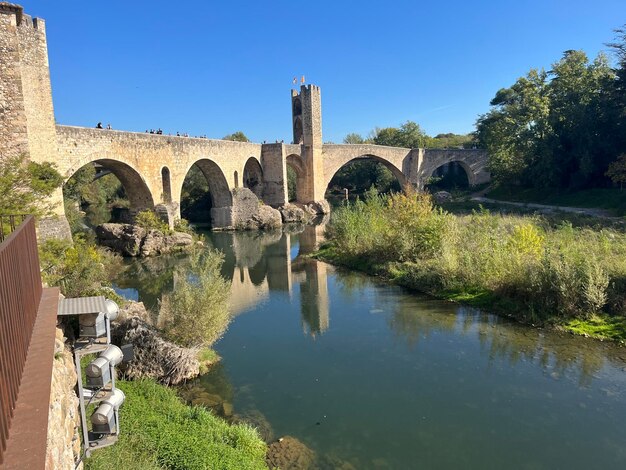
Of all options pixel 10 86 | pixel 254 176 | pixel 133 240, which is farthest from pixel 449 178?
pixel 10 86

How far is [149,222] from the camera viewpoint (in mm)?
20141

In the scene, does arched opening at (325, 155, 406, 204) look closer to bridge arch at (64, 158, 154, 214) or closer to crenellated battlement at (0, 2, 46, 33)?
bridge arch at (64, 158, 154, 214)

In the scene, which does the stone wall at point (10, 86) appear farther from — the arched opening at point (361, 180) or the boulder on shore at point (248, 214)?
the arched opening at point (361, 180)

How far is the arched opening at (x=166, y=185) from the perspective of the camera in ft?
71.0

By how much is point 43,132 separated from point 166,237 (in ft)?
25.7

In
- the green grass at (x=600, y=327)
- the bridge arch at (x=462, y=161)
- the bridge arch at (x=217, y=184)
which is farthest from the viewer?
the bridge arch at (x=462, y=161)

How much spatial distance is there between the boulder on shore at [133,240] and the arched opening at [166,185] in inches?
109

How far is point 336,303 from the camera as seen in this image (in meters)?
12.1

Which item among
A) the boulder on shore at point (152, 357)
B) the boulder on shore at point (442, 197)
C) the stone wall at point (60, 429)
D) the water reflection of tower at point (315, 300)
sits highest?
the boulder on shore at point (442, 197)

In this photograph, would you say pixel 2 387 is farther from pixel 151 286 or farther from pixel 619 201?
pixel 619 201

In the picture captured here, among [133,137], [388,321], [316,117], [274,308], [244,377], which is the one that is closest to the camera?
[244,377]

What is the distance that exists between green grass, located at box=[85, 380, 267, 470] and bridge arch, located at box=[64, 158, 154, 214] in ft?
46.3

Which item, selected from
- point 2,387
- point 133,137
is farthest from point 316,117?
point 2,387

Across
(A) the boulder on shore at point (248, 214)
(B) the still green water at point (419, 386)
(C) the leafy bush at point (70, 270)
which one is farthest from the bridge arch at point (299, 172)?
(C) the leafy bush at point (70, 270)
